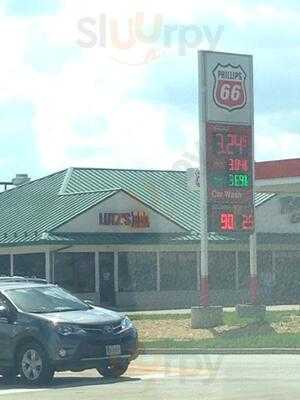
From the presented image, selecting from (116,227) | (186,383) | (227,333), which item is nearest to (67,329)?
(186,383)

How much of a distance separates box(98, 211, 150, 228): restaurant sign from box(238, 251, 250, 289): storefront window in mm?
5795

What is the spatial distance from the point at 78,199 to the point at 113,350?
101ft

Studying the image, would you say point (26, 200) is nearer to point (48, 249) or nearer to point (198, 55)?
point (48, 249)

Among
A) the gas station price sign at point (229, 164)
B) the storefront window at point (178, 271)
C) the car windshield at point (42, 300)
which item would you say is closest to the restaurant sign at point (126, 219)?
the storefront window at point (178, 271)

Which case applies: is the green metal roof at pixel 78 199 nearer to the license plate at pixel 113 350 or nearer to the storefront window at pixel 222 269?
the storefront window at pixel 222 269

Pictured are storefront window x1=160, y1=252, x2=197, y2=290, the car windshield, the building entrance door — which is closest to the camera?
the car windshield

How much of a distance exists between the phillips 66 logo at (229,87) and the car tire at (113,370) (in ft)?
42.8

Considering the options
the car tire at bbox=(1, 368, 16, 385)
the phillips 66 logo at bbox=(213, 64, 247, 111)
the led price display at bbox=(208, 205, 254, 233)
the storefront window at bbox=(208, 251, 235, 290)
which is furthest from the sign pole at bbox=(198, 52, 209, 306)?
the storefront window at bbox=(208, 251, 235, 290)

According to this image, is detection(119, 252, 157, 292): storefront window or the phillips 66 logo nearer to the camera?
the phillips 66 logo

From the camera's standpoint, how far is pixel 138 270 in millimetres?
47031

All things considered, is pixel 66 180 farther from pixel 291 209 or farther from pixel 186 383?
pixel 186 383

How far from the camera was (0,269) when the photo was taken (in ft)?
155

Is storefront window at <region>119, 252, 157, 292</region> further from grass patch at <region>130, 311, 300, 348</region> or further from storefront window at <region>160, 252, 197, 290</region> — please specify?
grass patch at <region>130, 311, 300, 348</region>

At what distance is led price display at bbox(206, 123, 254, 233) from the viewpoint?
28281 millimetres
